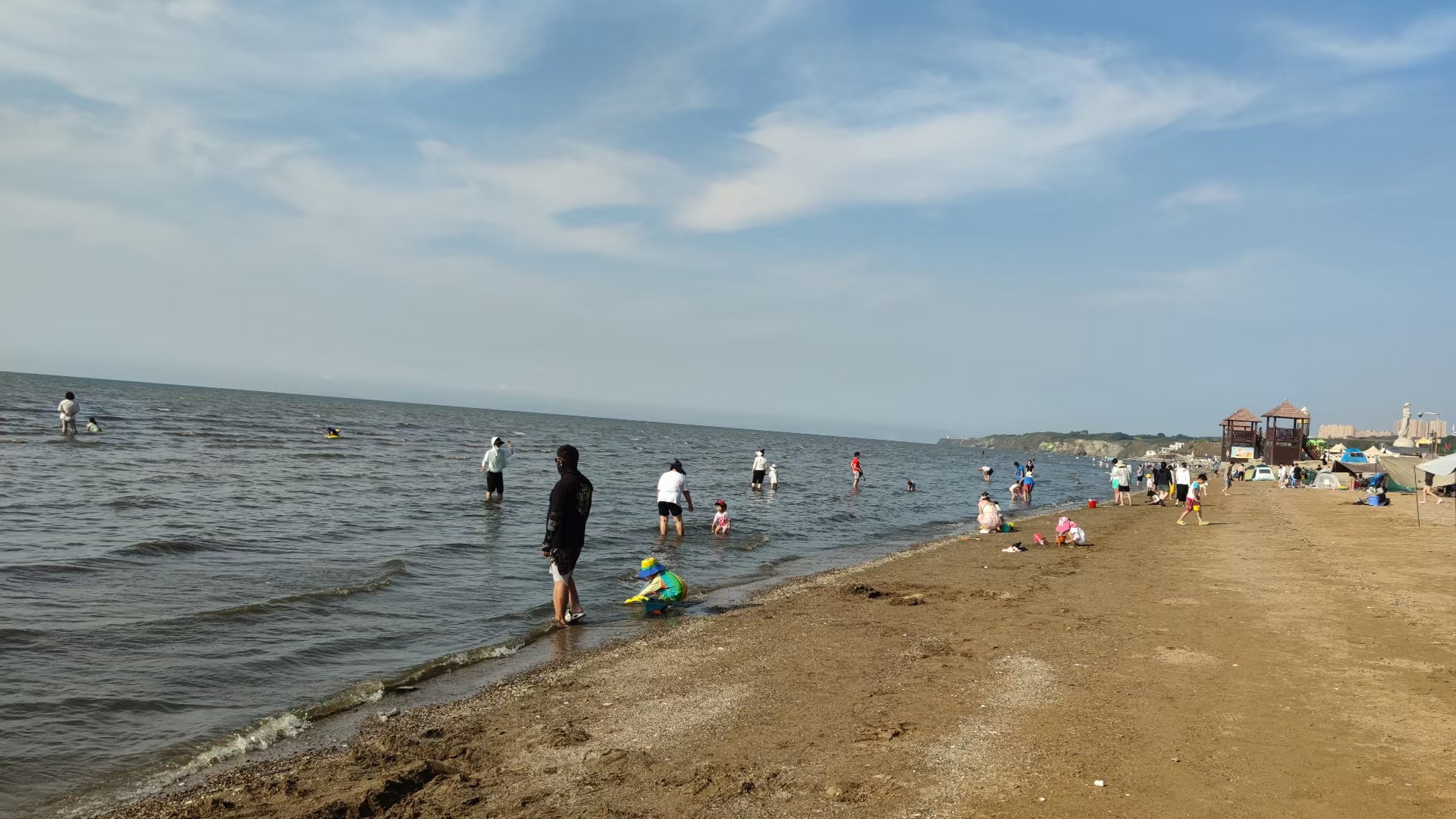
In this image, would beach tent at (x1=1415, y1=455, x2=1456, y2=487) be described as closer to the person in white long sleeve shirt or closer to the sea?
the sea

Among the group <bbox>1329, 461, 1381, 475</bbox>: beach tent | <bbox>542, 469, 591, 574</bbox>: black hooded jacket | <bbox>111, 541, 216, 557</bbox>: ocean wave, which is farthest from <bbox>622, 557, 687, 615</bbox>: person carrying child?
<bbox>1329, 461, 1381, 475</bbox>: beach tent

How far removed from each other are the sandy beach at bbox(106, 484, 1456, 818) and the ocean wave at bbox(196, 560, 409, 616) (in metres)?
4.16

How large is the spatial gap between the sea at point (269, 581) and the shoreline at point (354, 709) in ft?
0.10

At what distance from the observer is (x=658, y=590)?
10.5 metres

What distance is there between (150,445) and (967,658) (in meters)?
36.6

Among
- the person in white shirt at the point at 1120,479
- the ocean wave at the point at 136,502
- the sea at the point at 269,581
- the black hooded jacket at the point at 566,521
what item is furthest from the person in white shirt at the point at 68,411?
the person in white shirt at the point at 1120,479

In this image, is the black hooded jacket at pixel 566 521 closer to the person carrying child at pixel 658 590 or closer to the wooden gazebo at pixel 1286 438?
the person carrying child at pixel 658 590

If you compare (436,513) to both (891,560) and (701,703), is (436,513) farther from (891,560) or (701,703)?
(701,703)

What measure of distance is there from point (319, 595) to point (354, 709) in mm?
4257

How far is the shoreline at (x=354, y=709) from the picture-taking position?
16.6 ft

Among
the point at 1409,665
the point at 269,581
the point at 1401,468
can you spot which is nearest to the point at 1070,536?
the point at 1409,665

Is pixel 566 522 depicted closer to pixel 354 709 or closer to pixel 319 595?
pixel 354 709

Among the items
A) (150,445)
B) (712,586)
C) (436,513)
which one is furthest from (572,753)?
(150,445)

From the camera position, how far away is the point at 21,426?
37.9 meters
